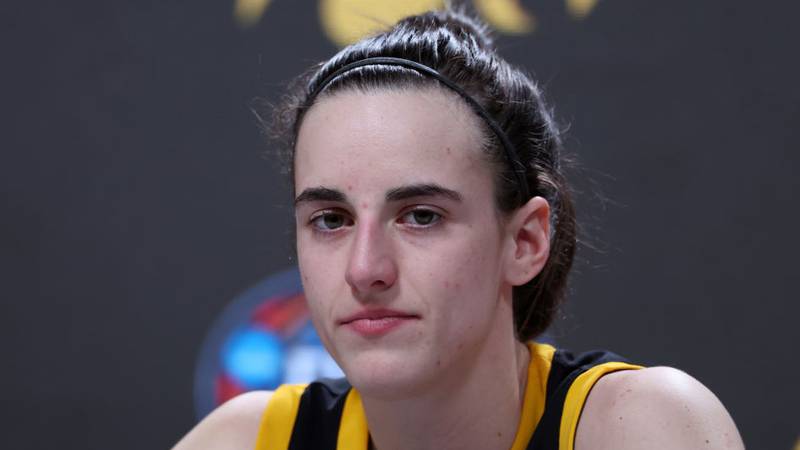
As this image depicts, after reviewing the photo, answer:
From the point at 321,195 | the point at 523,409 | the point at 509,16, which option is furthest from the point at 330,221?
the point at 509,16

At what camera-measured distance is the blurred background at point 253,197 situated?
6.07ft

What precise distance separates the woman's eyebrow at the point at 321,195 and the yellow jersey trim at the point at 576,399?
1.29 ft

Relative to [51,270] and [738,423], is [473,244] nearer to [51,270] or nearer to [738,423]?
[738,423]

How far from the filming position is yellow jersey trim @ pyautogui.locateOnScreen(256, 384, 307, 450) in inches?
51.9

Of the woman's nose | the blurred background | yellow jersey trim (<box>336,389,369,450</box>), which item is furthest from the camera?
the blurred background

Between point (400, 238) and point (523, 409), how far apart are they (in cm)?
33

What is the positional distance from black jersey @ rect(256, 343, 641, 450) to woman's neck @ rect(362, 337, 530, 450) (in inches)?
1.4

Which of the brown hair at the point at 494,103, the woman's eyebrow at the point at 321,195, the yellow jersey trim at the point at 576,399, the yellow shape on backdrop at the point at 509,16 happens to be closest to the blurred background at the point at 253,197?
the yellow shape on backdrop at the point at 509,16

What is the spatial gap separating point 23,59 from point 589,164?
1.17 m

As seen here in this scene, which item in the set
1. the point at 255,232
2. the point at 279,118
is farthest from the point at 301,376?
the point at 279,118

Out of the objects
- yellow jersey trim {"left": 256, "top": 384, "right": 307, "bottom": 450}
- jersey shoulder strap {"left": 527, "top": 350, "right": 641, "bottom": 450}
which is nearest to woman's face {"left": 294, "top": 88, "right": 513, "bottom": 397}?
jersey shoulder strap {"left": 527, "top": 350, "right": 641, "bottom": 450}

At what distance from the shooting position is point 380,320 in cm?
105

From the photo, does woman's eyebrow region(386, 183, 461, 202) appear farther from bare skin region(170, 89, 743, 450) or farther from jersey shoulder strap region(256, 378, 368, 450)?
jersey shoulder strap region(256, 378, 368, 450)

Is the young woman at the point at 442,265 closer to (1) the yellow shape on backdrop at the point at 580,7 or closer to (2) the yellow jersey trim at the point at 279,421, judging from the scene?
(2) the yellow jersey trim at the point at 279,421
